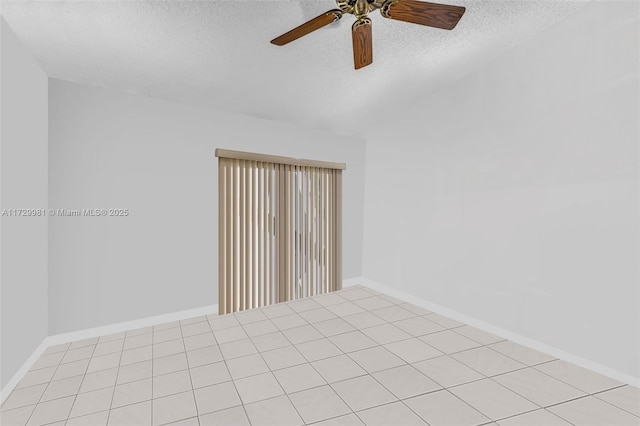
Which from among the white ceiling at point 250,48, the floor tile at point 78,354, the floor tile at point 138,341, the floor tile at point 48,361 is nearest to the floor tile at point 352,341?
the floor tile at point 138,341

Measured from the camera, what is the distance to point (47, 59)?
2.44 m

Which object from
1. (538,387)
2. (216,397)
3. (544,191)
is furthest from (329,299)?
(544,191)

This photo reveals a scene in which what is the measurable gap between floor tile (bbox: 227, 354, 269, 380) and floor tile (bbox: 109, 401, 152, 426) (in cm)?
56

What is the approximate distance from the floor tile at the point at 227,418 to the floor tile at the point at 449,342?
1652 millimetres

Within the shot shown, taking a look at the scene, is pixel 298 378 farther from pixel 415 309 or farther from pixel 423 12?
pixel 423 12

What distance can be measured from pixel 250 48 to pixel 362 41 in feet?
3.28

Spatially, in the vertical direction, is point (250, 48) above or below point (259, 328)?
above

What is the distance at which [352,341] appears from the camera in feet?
9.37

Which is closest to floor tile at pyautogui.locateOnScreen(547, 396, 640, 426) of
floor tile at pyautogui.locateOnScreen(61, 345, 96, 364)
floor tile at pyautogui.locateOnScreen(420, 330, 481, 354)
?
floor tile at pyautogui.locateOnScreen(420, 330, 481, 354)

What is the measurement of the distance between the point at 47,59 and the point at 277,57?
1742 mm

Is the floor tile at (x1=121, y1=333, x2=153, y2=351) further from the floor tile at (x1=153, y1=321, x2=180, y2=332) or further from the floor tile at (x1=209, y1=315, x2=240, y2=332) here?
the floor tile at (x1=209, y1=315, x2=240, y2=332)

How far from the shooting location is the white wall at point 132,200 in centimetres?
280

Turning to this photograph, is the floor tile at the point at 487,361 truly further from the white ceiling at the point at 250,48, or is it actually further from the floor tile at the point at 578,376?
the white ceiling at the point at 250,48

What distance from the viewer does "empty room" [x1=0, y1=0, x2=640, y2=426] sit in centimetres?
205
